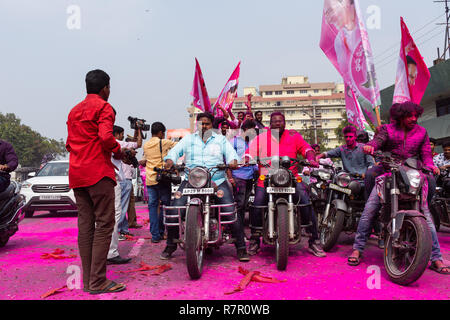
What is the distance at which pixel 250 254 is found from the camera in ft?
16.5

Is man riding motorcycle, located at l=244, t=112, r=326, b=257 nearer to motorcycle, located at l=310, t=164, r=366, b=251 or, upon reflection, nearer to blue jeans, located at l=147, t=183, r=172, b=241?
motorcycle, located at l=310, t=164, r=366, b=251

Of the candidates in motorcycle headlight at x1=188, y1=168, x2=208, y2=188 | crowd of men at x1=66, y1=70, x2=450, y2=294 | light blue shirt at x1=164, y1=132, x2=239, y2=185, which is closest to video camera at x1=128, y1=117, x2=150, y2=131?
crowd of men at x1=66, y1=70, x2=450, y2=294

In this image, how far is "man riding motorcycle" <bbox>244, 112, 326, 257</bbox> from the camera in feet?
16.1

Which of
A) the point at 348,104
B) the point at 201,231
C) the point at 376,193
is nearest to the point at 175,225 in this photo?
the point at 201,231

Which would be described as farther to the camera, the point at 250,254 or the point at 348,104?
the point at 348,104

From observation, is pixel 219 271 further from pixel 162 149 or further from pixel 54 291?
pixel 162 149

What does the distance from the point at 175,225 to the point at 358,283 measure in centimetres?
214

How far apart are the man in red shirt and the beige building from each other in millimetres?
85529

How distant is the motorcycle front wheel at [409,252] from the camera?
3379 millimetres

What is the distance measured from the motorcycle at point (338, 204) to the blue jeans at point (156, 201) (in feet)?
7.59

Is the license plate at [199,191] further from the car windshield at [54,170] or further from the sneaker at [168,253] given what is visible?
the car windshield at [54,170]

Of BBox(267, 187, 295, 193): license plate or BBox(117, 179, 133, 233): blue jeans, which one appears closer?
BBox(267, 187, 295, 193): license plate
